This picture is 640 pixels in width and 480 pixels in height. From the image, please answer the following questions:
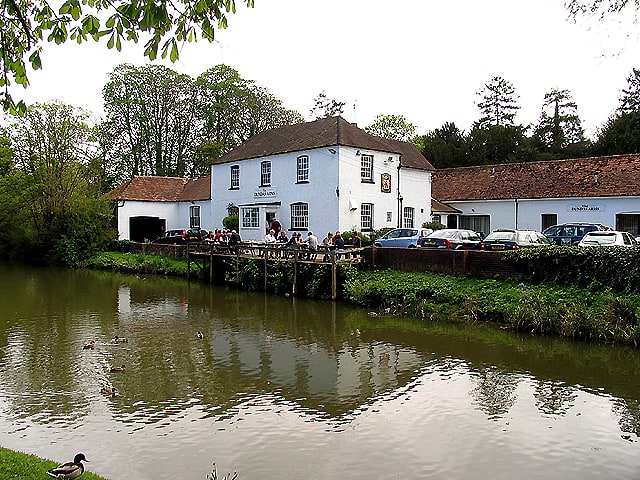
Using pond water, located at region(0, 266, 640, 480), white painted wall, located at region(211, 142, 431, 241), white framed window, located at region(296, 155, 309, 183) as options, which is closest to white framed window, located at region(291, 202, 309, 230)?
white painted wall, located at region(211, 142, 431, 241)

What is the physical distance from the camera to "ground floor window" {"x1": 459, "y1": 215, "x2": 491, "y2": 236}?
1486 inches

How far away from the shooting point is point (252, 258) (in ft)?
87.2

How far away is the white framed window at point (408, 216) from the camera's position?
116 feet

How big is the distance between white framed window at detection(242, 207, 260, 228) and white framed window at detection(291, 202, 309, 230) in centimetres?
279

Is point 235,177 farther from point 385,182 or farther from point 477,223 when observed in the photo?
point 477,223

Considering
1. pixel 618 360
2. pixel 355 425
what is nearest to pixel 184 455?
pixel 355 425

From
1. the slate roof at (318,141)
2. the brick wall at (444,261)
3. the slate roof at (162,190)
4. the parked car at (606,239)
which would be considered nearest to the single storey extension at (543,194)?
the slate roof at (318,141)

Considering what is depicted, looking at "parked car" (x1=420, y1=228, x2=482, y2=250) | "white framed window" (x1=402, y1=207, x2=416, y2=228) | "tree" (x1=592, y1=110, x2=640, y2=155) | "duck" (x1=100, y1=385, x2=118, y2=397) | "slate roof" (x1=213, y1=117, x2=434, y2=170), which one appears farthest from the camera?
"tree" (x1=592, y1=110, x2=640, y2=155)

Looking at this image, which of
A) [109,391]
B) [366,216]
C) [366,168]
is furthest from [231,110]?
[109,391]

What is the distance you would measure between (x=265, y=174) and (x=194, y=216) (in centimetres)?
971

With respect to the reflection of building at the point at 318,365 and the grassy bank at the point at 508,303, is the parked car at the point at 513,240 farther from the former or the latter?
the reflection of building at the point at 318,365

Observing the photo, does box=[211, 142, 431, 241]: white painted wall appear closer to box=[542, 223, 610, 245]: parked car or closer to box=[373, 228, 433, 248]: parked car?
box=[373, 228, 433, 248]: parked car

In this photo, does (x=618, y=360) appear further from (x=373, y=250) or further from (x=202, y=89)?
(x=202, y=89)

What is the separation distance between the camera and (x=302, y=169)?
33531 millimetres
